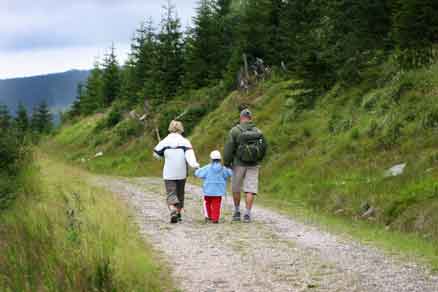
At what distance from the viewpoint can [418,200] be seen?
12.5 meters

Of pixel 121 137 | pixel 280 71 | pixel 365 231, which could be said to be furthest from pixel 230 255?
pixel 121 137

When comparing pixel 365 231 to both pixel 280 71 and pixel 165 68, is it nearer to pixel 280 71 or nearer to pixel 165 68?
pixel 280 71

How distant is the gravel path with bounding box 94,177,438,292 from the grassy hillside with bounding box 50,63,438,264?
48.9 inches

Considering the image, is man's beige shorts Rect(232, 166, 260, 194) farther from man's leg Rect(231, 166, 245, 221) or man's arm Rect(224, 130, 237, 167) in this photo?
man's arm Rect(224, 130, 237, 167)

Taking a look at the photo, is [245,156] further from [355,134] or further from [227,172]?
[355,134]

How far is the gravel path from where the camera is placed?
7.25 metres

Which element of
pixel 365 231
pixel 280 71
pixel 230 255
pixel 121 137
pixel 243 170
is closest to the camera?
pixel 230 255

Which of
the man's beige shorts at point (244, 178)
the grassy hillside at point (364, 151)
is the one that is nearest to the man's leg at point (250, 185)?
the man's beige shorts at point (244, 178)

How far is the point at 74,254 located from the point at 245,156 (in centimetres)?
662

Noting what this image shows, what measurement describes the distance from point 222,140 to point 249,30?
8.63 m

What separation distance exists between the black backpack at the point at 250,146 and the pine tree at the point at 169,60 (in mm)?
36624

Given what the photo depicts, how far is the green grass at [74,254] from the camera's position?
6.43 metres

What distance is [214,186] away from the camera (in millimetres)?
12977

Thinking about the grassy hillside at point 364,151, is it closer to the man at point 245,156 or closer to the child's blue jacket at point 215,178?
the man at point 245,156
